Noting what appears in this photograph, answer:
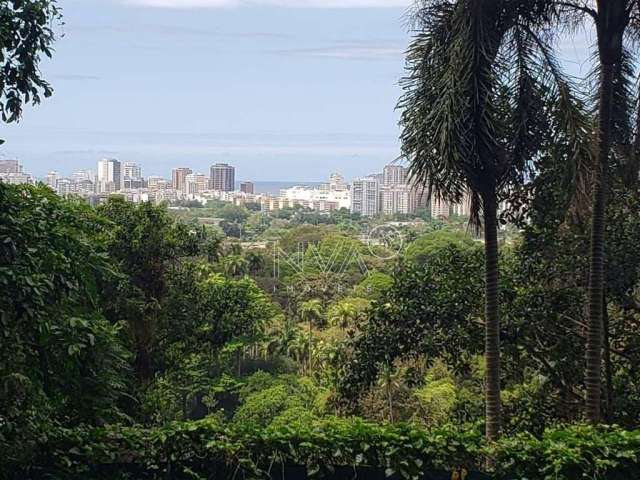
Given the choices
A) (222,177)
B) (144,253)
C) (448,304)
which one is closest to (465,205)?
(448,304)

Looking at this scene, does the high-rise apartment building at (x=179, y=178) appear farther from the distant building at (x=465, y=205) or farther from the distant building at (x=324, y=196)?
the distant building at (x=465, y=205)

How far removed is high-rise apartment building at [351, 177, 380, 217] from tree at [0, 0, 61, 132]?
75706mm

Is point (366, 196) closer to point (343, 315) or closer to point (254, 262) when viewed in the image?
point (254, 262)

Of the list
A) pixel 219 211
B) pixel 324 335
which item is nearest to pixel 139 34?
pixel 219 211

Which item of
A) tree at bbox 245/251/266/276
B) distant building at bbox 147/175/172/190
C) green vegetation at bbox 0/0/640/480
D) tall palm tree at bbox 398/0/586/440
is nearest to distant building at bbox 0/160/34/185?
green vegetation at bbox 0/0/640/480

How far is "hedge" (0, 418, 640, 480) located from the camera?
402 cm

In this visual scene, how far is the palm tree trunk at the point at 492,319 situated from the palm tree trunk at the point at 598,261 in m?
0.66

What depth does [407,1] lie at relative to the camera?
609 cm

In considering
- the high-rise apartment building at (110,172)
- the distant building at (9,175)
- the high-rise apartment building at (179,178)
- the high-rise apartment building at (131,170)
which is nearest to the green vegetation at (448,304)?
the distant building at (9,175)

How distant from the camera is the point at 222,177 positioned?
4510 inches

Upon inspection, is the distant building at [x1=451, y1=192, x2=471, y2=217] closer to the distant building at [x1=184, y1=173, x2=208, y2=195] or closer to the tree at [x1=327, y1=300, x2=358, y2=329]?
the tree at [x1=327, y1=300, x2=358, y2=329]

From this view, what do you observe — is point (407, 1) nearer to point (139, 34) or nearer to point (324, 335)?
point (324, 335)

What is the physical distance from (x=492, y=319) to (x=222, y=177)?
110m

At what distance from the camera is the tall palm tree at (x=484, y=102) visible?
561 cm
